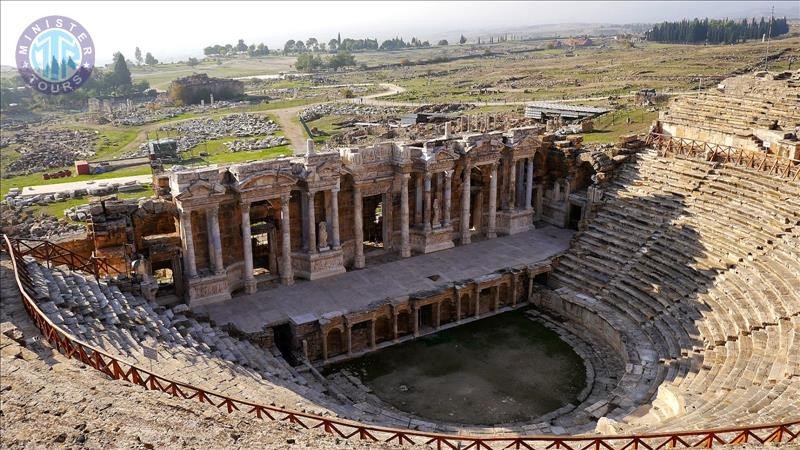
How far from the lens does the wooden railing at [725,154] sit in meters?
25.6

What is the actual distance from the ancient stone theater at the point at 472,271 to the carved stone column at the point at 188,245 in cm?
8

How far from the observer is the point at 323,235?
87.6 ft

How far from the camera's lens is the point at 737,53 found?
9019cm

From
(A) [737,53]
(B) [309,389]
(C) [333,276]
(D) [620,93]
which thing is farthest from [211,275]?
(A) [737,53]

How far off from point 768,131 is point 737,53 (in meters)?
71.8

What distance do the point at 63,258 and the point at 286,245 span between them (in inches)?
304

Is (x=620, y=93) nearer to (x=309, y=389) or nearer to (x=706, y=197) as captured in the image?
(x=706, y=197)

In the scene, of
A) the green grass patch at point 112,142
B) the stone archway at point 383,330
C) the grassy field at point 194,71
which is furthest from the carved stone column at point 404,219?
the grassy field at point 194,71

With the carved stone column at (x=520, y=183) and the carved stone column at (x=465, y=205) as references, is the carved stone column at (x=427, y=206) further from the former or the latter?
the carved stone column at (x=520, y=183)

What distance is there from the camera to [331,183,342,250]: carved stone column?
26.4 meters

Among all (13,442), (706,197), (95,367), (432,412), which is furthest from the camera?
(706,197)

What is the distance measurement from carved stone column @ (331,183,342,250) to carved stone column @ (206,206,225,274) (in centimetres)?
452

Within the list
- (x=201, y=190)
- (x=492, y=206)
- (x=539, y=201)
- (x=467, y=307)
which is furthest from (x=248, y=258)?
(x=539, y=201)

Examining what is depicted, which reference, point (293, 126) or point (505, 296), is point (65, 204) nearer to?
point (293, 126)
